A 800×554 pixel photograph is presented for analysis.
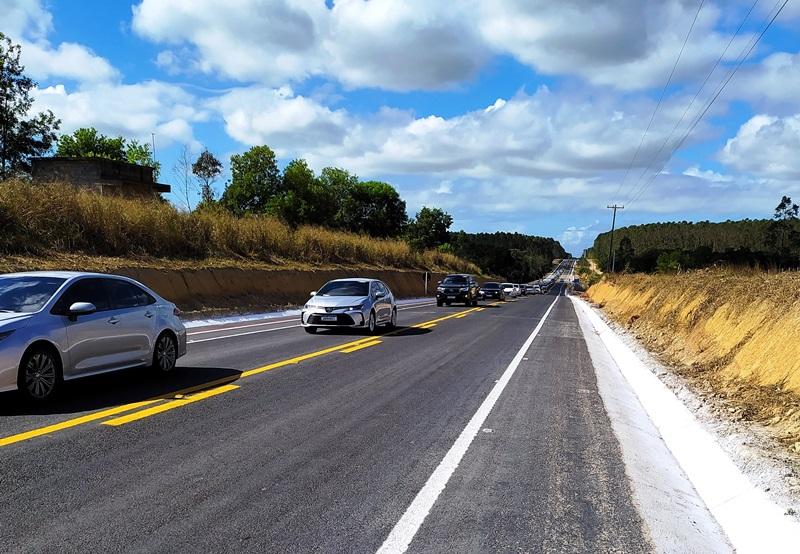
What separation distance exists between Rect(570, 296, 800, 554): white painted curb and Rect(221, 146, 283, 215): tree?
62.2m

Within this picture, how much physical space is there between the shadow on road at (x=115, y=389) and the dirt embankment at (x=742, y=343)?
7.32 meters

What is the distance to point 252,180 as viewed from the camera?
220 feet

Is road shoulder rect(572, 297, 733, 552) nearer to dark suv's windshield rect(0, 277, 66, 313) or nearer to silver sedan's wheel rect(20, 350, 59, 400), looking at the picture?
silver sedan's wheel rect(20, 350, 59, 400)

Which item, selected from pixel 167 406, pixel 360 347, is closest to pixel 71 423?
pixel 167 406

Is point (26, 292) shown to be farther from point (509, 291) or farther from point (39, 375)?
point (509, 291)

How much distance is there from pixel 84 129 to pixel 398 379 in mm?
56717

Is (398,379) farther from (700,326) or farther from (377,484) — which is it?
(700,326)

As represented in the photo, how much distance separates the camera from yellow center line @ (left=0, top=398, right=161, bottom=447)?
5750 mm

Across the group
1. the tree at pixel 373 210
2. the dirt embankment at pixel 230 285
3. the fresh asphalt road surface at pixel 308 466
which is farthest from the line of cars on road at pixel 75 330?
the tree at pixel 373 210

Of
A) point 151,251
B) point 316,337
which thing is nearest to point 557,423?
point 316,337

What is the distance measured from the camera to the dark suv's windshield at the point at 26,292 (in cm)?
721

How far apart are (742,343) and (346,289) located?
10.5 m

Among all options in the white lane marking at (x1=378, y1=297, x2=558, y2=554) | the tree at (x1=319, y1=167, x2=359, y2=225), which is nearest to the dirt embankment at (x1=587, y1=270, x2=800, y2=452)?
the white lane marking at (x1=378, y1=297, x2=558, y2=554)

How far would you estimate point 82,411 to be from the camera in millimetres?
6918
